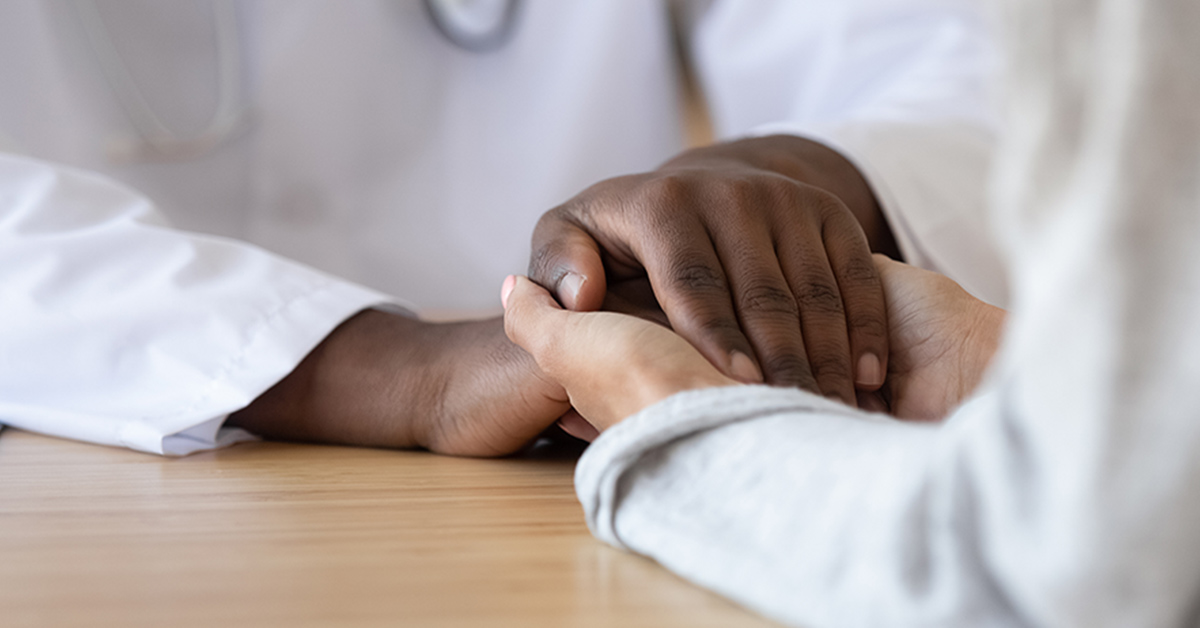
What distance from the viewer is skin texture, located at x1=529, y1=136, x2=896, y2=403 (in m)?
0.31

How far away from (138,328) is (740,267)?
0.28 meters

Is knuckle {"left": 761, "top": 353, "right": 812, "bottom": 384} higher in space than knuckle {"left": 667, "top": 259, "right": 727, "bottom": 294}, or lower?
→ lower

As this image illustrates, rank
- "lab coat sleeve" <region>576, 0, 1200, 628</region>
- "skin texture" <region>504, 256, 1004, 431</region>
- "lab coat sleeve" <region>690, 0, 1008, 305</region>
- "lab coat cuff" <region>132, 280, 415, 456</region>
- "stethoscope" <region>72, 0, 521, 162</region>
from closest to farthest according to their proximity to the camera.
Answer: "lab coat sleeve" <region>576, 0, 1200, 628</region>, "skin texture" <region>504, 256, 1004, 431</region>, "lab coat cuff" <region>132, 280, 415, 456</region>, "lab coat sleeve" <region>690, 0, 1008, 305</region>, "stethoscope" <region>72, 0, 521, 162</region>

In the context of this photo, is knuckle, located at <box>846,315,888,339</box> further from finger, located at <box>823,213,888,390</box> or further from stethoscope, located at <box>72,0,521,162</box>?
stethoscope, located at <box>72,0,521,162</box>

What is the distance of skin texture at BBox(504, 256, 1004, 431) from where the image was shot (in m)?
0.28

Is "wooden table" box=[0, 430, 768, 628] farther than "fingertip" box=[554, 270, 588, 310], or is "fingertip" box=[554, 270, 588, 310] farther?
"fingertip" box=[554, 270, 588, 310]

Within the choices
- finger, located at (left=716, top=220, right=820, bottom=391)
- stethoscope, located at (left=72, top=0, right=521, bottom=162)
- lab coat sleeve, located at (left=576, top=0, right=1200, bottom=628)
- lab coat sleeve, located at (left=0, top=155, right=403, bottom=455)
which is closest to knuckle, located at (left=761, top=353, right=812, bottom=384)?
finger, located at (left=716, top=220, right=820, bottom=391)

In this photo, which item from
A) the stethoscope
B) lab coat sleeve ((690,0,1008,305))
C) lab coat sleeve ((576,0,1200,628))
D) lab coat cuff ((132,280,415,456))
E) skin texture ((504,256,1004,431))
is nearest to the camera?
lab coat sleeve ((576,0,1200,628))

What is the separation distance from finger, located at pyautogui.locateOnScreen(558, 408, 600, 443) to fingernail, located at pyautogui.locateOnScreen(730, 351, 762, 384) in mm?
90

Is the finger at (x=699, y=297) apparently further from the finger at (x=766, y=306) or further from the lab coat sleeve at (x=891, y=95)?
the lab coat sleeve at (x=891, y=95)

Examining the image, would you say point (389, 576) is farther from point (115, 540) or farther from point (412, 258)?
point (412, 258)

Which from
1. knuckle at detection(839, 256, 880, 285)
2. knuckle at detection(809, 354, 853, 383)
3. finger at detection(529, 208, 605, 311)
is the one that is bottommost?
knuckle at detection(809, 354, 853, 383)

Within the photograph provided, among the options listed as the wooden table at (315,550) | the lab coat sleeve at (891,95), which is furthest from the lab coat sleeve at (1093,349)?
the lab coat sleeve at (891,95)

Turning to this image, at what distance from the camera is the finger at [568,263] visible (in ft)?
1.17
